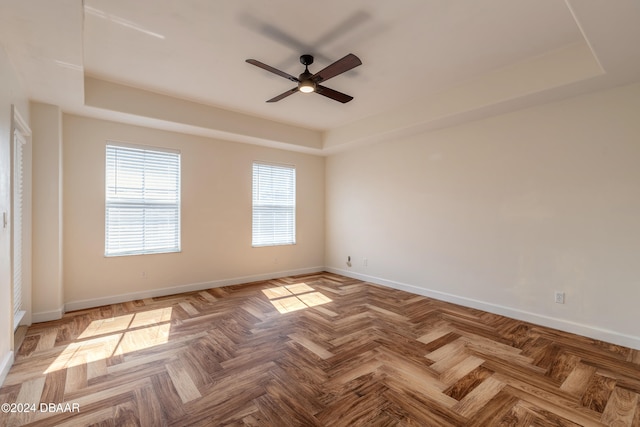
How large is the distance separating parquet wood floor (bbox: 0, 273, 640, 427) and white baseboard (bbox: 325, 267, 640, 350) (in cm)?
12

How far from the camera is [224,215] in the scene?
4801 millimetres

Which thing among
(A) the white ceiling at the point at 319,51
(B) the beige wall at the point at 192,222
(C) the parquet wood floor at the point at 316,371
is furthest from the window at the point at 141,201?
(C) the parquet wood floor at the point at 316,371

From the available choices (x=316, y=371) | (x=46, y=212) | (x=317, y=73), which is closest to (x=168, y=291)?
(x=46, y=212)

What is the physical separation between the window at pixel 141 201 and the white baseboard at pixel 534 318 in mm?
3654

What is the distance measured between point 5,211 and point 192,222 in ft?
7.64

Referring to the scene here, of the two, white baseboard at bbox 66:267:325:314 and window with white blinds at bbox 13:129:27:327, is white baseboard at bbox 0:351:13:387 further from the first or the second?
white baseboard at bbox 66:267:325:314

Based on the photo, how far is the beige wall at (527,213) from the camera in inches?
109

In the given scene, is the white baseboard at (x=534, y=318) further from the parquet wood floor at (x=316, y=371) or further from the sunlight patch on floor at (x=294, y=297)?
the sunlight patch on floor at (x=294, y=297)

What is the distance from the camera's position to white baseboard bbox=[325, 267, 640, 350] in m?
2.74

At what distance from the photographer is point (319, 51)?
9.07ft

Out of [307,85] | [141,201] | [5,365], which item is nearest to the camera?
[5,365]

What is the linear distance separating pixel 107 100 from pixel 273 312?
3.24 meters

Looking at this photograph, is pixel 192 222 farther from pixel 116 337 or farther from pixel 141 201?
pixel 116 337

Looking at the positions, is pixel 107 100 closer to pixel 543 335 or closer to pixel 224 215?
pixel 224 215
